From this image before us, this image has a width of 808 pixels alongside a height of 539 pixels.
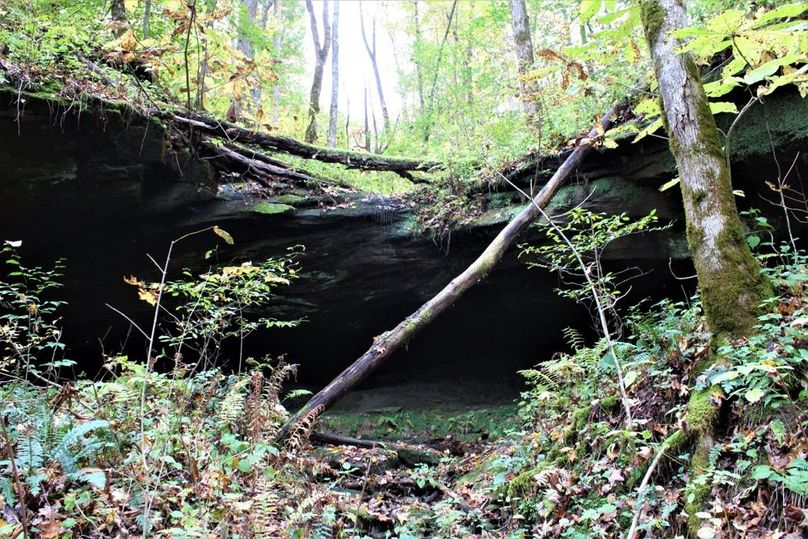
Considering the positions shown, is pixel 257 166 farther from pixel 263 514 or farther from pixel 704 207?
pixel 704 207

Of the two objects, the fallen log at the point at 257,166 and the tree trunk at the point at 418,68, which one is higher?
the tree trunk at the point at 418,68

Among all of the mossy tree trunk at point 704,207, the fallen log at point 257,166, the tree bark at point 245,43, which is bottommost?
the mossy tree trunk at point 704,207

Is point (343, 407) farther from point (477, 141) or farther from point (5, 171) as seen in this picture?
point (5, 171)

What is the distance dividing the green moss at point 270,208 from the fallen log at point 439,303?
305cm

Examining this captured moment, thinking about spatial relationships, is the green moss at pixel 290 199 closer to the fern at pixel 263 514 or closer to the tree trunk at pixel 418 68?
the fern at pixel 263 514

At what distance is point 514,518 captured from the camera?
3641mm

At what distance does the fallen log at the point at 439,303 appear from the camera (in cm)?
523

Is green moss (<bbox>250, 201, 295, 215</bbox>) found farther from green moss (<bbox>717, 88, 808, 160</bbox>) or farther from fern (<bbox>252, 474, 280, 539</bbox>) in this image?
green moss (<bbox>717, 88, 808, 160</bbox>)

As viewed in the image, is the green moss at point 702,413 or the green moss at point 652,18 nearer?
the green moss at point 702,413

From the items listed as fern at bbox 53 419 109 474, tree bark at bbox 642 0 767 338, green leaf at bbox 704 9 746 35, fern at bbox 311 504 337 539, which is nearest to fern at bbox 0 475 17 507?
fern at bbox 53 419 109 474

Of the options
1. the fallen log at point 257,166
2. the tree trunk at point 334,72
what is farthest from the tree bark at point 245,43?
the tree trunk at point 334,72

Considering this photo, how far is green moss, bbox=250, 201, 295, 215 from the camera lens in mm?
7438

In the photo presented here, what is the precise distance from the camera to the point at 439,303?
579 centimetres

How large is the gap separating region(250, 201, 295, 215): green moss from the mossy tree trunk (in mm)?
5509
